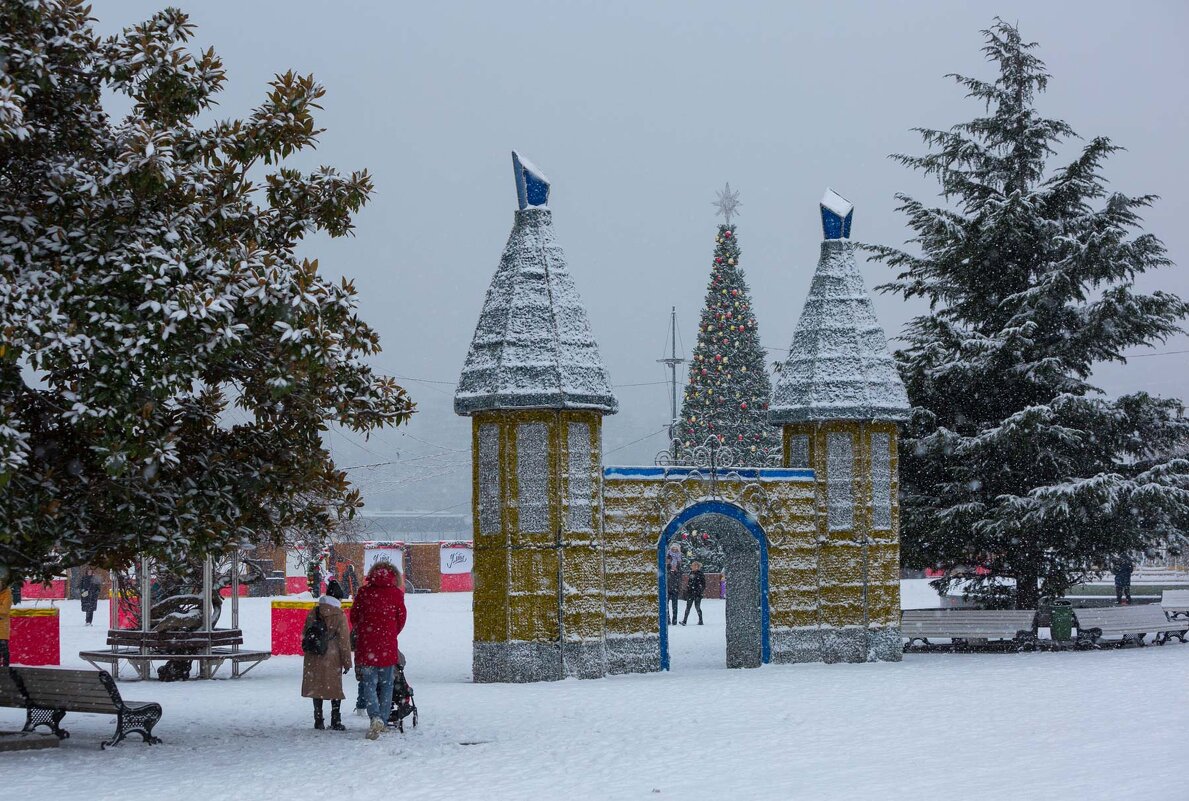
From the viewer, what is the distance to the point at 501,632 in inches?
809

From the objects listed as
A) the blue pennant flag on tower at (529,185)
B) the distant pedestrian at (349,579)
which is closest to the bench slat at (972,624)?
the blue pennant flag on tower at (529,185)

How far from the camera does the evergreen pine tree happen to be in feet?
85.8

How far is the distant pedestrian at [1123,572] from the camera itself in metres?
27.9

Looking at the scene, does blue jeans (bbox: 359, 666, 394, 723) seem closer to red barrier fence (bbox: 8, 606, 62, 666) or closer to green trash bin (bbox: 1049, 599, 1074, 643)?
red barrier fence (bbox: 8, 606, 62, 666)

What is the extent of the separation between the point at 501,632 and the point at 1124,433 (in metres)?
13.8

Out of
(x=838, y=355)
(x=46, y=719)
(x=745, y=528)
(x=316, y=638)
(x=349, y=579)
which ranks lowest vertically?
(x=46, y=719)

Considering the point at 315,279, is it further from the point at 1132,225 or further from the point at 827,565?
the point at 1132,225

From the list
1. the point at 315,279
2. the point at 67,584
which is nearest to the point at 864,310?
the point at 315,279

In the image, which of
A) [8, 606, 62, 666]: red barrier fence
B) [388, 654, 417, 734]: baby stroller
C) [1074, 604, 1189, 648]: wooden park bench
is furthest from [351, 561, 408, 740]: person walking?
[1074, 604, 1189, 648]: wooden park bench

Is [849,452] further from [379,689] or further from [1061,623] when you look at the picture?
[379,689]

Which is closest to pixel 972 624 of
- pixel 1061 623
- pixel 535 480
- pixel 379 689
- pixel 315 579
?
pixel 1061 623

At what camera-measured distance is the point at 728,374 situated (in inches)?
1560

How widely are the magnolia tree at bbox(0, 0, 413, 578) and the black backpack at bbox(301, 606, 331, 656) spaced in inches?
41.7

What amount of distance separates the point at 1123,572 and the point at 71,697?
26.3 m
